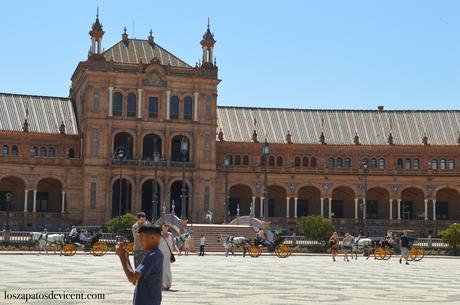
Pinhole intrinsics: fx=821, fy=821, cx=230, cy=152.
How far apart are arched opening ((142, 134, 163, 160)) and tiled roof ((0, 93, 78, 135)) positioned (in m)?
8.61

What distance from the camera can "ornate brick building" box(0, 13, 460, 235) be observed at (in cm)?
8431

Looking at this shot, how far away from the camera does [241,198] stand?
311ft

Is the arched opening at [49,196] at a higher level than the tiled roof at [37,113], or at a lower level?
lower

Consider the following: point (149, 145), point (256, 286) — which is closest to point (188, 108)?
point (149, 145)

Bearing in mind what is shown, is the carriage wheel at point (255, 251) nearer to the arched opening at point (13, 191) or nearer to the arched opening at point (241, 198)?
the arched opening at point (13, 191)

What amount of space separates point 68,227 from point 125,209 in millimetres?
6802

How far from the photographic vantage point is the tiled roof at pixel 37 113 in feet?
291

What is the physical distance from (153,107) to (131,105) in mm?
2331

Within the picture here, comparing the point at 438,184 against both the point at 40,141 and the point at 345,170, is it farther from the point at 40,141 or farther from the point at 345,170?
the point at 40,141

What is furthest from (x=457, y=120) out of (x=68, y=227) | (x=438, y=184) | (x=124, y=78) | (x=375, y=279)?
(x=375, y=279)

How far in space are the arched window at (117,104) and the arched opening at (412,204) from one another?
1369 inches

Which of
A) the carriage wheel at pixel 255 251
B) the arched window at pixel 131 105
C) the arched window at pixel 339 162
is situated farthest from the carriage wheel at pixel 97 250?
the arched window at pixel 339 162

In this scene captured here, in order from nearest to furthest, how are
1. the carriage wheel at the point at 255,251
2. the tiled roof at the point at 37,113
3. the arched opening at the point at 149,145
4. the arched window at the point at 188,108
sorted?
the carriage wheel at the point at 255,251
the arched opening at the point at 149,145
the arched window at the point at 188,108
the tiled roof at the point at 37,113

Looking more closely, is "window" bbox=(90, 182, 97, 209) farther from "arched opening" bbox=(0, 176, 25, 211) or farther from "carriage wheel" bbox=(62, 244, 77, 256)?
"carriage wheel" bbox=(62, 244, 77, 256)
